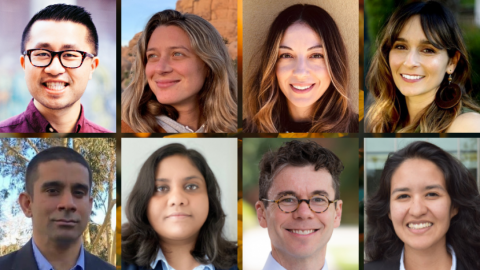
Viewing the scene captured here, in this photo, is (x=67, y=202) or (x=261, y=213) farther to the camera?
(x=261, y=213)

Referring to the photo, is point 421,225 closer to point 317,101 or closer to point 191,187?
point 317,101

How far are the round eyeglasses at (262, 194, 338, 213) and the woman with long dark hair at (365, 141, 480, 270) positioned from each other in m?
0.35

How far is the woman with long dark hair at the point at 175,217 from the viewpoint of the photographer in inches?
151

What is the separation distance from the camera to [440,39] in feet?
12.7

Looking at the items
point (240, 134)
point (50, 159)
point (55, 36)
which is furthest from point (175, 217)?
point (55, 36)

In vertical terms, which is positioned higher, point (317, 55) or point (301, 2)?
point (301, 2)

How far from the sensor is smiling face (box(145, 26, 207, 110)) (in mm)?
3855

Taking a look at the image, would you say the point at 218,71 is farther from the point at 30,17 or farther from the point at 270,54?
the point at 30,17

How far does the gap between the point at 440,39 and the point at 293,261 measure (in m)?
1.88

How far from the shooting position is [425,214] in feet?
12.7

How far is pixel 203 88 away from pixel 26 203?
1.47 meters

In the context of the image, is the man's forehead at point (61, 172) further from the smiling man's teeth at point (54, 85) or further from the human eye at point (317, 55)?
the human eye at point (317, 55)

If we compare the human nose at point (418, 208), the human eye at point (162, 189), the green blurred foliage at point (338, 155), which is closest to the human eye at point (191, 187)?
the human eye at point (162, 189)

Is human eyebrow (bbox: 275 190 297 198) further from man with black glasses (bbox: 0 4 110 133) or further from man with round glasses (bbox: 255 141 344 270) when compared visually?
man with black glasses (bbox: 0 4 110 133)
